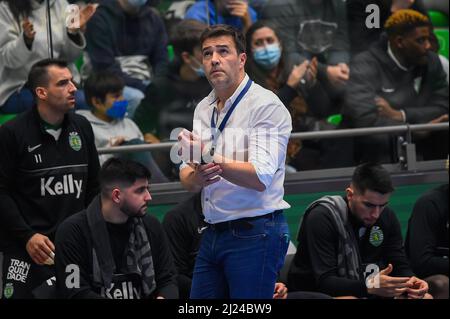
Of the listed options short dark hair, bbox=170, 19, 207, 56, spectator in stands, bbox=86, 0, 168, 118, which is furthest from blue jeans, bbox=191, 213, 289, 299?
short dark hair, bbox=170, 19, 207, 56

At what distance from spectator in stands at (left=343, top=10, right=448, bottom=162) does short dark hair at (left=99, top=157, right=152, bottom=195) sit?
1.74 metres

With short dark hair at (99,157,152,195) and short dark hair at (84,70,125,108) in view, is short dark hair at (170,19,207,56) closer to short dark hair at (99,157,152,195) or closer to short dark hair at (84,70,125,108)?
short dark hair at (84,70,125,108)

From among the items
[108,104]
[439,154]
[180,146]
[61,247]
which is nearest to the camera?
[180,146]

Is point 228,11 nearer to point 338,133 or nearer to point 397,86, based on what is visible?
point 338,133

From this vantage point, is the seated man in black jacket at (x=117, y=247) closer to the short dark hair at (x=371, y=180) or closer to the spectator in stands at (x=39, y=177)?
the spectator in stands at (x=39, y=177)

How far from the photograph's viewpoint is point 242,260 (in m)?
4.46

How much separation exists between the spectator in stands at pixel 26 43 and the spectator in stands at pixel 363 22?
5.67 ft

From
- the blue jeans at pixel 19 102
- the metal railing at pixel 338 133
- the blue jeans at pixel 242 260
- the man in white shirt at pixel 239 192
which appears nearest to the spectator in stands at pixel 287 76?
the metal railing at pixel 338 133

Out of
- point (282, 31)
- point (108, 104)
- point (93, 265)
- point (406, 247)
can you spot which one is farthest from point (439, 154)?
point (93, 265)

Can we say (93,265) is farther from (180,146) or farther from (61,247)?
(180,146)

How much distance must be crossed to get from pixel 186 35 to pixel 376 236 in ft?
5.62

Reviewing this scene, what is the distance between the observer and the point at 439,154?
23.3 ft

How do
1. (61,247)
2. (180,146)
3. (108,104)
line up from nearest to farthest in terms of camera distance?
(180,146)
(61,247)
(108,104)
